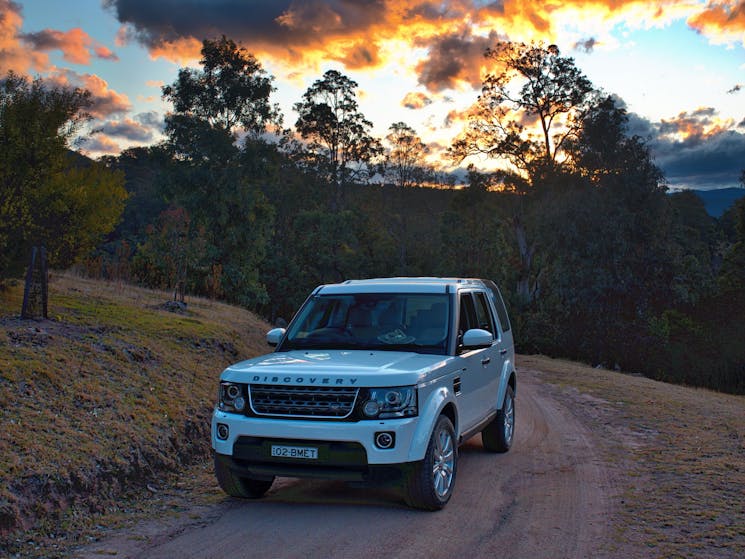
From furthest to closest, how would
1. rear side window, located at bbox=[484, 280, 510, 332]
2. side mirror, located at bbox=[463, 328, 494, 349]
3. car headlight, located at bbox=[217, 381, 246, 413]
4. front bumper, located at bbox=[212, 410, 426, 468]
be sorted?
rear side window, located at bbox=[484, 280, 510, 332]
side mirror, located at bbox=[463, 328, 494, 349]
car headlight, located at bbox=[217, 381, 246, 413]
front bumper, located at bbox=[212, 410, 426, 468]

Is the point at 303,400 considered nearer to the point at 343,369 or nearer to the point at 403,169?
the point at 343,369

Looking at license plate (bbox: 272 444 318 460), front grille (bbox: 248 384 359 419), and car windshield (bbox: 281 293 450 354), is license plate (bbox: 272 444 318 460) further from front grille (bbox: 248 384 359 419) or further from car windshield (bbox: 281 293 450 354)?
car windshield (bbox: 281 293 450 354)

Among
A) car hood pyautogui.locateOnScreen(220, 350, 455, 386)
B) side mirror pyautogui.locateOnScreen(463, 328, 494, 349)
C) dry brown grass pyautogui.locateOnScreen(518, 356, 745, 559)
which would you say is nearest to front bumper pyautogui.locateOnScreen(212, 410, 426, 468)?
car hood pyautogui.locateOnScreen(220, 350, 455, 386)

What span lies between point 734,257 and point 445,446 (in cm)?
4579

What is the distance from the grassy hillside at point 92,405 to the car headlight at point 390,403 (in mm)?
2651

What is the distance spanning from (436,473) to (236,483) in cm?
180

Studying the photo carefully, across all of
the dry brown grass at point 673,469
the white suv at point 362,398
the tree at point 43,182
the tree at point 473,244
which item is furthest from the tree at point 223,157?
the white suv at point 362,398

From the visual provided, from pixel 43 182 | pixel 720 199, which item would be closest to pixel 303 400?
pixel 43 182

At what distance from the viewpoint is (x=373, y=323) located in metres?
7.61

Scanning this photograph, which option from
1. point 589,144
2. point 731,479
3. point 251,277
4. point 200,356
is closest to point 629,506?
point 731,479

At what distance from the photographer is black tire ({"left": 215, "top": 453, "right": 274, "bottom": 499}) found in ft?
21.7

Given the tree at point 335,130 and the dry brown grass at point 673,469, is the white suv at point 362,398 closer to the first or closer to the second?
the dry brown grass at point 673,469

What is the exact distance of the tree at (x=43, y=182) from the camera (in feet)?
44.4

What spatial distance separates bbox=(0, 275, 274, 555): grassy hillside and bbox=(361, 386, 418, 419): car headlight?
2.65 m
